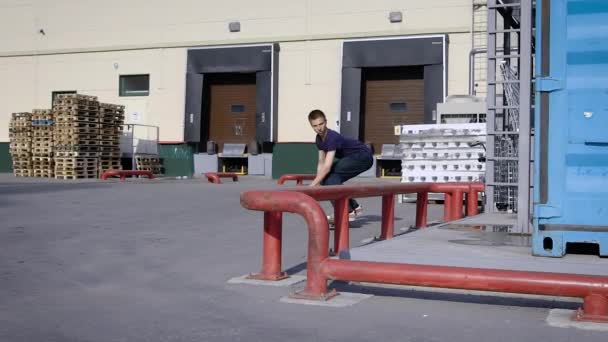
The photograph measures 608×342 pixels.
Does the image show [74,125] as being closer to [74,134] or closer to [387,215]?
[74,134]

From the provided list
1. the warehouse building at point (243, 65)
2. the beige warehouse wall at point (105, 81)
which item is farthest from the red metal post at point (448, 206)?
the beige warehouse wall at point (105, 81)

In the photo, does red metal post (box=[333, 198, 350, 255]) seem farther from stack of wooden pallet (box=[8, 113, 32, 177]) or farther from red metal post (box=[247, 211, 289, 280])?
stack of wooden pallet (box=[8, 113, 32, 177])

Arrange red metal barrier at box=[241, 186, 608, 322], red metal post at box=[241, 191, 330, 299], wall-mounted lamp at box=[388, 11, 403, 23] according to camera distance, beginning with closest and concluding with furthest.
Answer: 1. red metal barrier at box=[241, 186, 608, 322]
2. red metal post at box=[241, 191, 330, 299]
3. wall-mounted lamp at box=[388, 11, 403, 23]

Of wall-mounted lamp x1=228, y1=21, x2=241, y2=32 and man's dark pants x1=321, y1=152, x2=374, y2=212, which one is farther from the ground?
wall-mounted lamp x1=228, y1=21, x2=241, y2=32

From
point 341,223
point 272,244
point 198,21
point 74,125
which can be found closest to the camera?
point 272,244

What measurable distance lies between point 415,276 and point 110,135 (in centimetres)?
2111

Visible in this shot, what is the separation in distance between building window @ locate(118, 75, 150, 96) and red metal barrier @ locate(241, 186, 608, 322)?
2440cm

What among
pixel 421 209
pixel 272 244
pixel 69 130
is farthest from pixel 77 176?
pixel 272 244

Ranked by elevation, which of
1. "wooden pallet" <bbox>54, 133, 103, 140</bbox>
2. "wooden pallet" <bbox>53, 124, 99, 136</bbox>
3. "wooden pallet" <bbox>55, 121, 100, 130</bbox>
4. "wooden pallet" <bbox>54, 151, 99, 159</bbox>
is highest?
"wooden pallet" <bbox>55, 121, 100, 130</bbox>

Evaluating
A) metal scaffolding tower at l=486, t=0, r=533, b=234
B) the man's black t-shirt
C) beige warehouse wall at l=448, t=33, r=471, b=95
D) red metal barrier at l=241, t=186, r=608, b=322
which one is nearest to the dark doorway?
beige warehouse wall at l=448, t=33, r=471, b=95

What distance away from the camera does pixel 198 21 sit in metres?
27.8

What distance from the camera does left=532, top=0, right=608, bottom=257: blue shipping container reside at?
559cm

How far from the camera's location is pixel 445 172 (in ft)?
44.9

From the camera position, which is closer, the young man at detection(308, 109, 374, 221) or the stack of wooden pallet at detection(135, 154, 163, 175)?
the young man at detection(308, 109, 374, 221)
